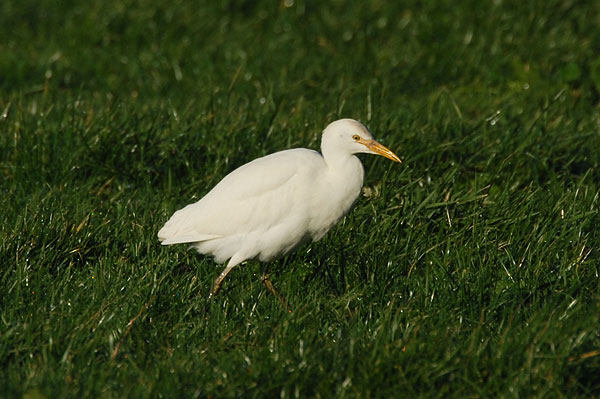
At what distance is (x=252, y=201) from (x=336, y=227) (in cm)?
65

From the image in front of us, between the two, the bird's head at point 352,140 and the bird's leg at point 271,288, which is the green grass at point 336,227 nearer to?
the bird's leg at point 271,288

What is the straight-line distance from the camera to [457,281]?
4.47 metres

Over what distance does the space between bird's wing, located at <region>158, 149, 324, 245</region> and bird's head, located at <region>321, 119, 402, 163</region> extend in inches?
5.6

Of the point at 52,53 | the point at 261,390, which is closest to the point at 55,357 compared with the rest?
the point at 261,390

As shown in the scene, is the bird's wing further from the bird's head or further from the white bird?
the bird's head

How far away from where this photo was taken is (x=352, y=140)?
4.60 meters

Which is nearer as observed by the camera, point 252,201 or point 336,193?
point 336,193

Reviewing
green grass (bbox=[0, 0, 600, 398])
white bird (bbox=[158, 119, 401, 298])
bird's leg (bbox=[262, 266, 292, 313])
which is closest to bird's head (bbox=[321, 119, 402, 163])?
white bird (bbox=[158, 119, 401, 298])

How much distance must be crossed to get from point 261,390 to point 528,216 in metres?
2.14

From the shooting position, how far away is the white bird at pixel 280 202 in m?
4.61

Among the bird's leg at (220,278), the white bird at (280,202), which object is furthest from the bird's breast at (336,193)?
the bird's leg at (220,278)

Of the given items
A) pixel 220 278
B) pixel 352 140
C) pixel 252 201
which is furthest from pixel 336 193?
pixel 220 278

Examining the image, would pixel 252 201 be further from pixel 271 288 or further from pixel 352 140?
pixel 352 140

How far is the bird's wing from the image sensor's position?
465 cm
